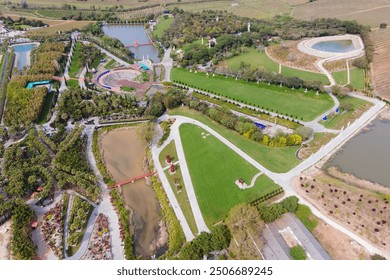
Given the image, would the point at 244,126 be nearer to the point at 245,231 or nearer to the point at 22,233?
the point at 245,231

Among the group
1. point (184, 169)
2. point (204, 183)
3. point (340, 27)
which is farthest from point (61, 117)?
point (340, 27)

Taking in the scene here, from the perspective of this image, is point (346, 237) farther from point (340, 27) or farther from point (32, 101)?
point (340, 27)

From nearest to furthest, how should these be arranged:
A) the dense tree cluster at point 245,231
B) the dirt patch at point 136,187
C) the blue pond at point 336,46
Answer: the dense tree cluster at point 245,231 < the dirt patch at point 136,187 < the blue pond at point 336,46

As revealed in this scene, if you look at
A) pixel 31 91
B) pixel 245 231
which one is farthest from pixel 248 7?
pixel 245 231

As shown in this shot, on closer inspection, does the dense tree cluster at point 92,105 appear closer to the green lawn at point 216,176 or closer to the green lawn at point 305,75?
the green lawn at point 216,176

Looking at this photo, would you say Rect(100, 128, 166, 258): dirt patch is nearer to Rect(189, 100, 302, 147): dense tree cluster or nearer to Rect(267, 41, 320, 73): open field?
Rect(189, 100, 302, 147): dense tree cluster

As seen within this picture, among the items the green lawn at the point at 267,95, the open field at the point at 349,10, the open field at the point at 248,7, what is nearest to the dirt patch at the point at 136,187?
the green lawn at the point at 267,95
